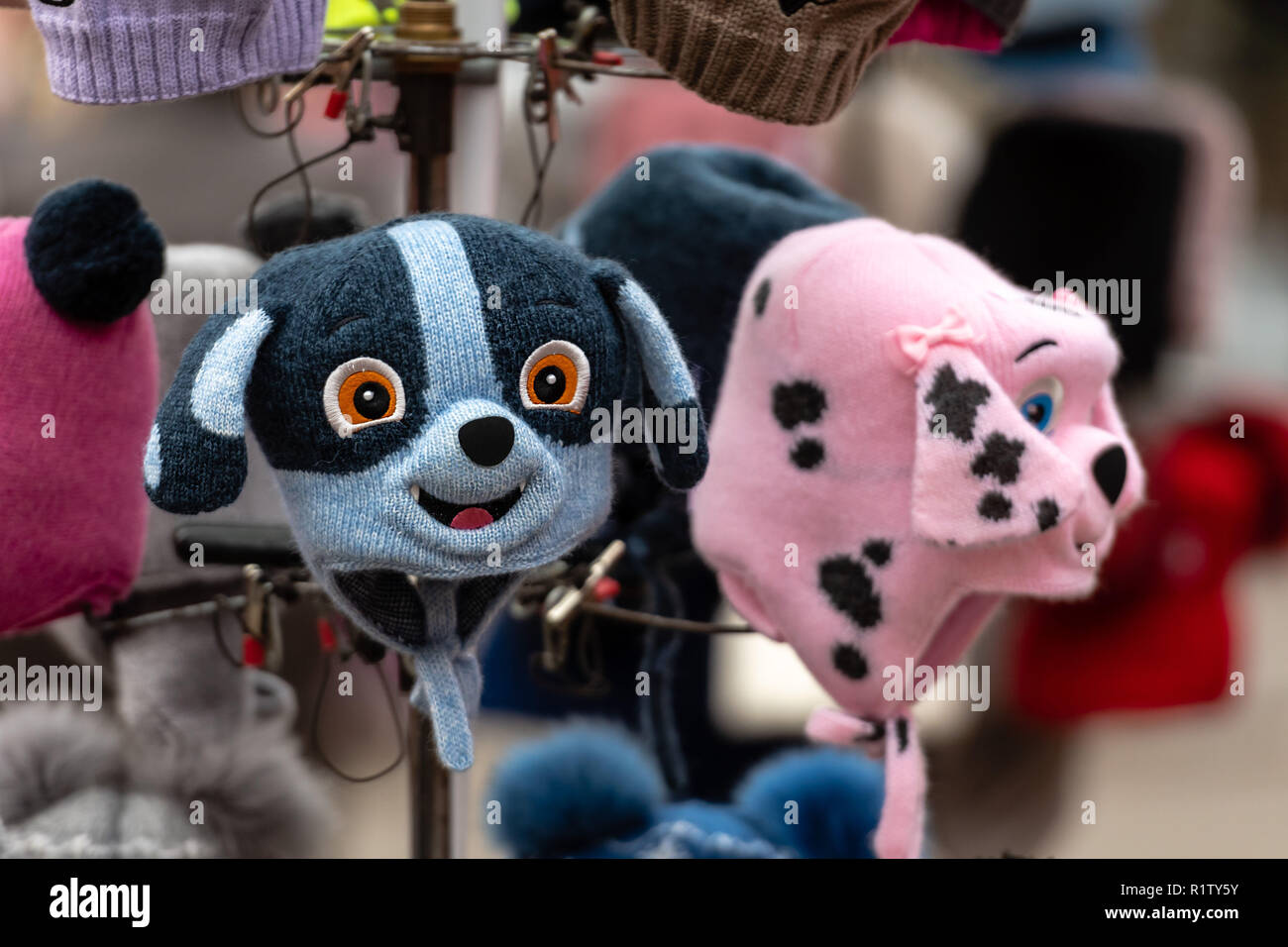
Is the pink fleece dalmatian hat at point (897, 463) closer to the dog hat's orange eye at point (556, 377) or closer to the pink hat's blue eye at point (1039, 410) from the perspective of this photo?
the pink hat's blue eye at point (1039, 410)

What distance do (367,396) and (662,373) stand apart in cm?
17

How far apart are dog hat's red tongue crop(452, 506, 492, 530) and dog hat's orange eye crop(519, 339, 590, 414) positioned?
Result: 2.3 inches

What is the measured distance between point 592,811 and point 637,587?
19 cm

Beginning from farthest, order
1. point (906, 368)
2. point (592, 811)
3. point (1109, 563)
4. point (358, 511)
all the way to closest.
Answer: point (1109, 563), point (592, 811), point (906, 368), point (358, 511)

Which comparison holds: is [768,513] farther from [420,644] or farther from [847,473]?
[420,644]

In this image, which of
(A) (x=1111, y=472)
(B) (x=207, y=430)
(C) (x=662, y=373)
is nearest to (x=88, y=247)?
(B) (x=207, y=430)

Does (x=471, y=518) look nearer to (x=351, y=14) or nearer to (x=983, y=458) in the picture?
(x=983, y=458)

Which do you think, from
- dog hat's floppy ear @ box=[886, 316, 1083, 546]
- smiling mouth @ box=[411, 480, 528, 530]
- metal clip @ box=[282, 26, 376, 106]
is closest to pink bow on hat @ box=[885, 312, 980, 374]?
dog hat's floppy ear @ box=[886, 316, 1083, 546]

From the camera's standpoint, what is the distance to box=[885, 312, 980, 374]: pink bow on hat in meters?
0.81

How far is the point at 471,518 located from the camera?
0.70 metres

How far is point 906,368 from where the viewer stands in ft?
2.71

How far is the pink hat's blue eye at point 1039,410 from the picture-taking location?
852 millimetres

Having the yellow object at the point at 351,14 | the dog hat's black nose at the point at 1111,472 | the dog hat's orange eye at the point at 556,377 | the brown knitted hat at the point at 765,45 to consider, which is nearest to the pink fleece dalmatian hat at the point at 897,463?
the dog hat's black nose at the point at 1111,472
